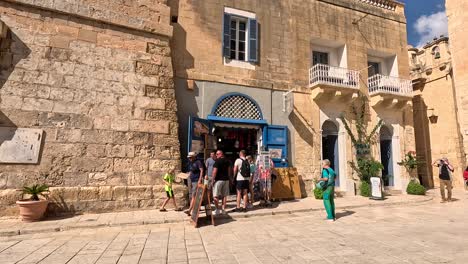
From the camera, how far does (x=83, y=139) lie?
7.34m

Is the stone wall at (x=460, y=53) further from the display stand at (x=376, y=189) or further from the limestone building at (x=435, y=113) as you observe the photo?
the display stand at (x=376, y=189)

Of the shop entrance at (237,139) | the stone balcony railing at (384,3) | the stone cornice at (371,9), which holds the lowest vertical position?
the shop entrance at (237,139)

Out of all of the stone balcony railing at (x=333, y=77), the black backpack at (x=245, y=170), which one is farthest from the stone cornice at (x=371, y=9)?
the black backpack at (x=245, y=170)

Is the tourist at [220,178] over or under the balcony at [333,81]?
under

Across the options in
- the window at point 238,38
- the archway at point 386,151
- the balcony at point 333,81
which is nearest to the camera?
the window at point 238,38

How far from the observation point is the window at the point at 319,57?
41.8ft

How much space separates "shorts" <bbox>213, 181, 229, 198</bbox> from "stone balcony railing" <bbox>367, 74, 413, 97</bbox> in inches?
362

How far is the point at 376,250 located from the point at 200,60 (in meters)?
8.16

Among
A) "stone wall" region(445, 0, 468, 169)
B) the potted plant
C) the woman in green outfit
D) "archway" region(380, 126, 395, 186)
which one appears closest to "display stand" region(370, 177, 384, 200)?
"archway" region(380, 126, 395, 186)

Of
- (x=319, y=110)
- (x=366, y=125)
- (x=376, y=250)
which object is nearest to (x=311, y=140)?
(x=319, y=110)

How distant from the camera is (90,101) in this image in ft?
24.9

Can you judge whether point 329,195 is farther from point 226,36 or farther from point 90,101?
point 226,36

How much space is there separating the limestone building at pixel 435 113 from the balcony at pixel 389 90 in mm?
3949

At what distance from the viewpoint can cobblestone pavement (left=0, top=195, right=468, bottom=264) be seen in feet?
12.8
